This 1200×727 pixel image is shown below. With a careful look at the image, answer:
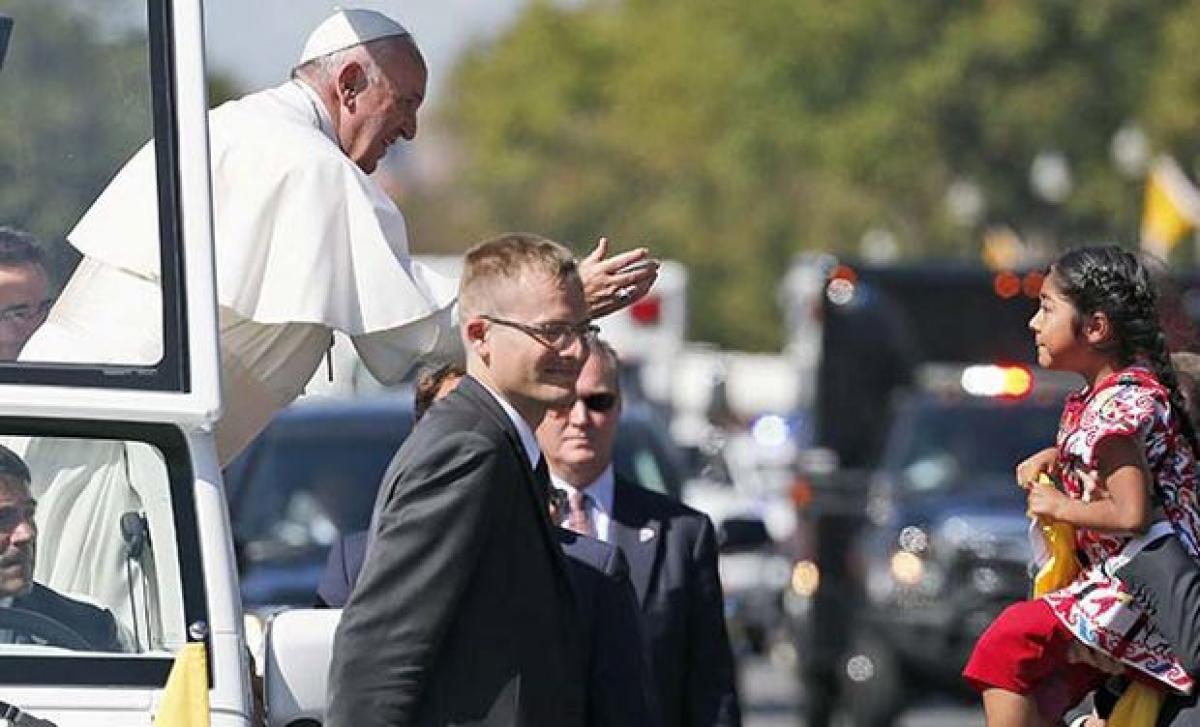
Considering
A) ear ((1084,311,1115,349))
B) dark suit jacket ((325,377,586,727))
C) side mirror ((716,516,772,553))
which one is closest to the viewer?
dark suit jacket ((325,377,586,727))

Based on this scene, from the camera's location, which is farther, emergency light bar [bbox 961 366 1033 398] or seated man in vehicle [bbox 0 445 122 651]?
emergency light bar [bbox 961 366 1033 398]

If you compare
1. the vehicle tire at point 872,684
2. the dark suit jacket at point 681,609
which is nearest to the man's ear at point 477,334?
the dark suit jacket at point 681,609

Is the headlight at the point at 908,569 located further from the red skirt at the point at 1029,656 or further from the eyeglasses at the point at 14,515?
the eyeglasses at the point at 14,515

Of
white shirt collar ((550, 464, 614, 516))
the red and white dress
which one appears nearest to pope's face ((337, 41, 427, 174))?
white shirt collar ((550, 464, 614, 516))

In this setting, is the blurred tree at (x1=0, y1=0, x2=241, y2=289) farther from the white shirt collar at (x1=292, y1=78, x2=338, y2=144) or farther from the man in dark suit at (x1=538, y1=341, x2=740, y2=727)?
the man in dark suit at (x1=538, y1=341, x2=740, y2=727)

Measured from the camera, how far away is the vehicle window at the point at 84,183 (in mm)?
5582

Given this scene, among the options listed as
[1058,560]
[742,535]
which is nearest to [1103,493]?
[1058,560]

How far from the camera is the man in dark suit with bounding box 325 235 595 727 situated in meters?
5.33

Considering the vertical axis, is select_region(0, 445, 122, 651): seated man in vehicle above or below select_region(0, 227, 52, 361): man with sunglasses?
below

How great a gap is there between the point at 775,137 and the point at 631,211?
2109 centimetres

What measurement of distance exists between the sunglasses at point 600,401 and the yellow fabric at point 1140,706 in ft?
5.98

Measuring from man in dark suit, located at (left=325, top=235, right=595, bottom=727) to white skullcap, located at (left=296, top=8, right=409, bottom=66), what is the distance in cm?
111

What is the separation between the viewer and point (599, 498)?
767cm

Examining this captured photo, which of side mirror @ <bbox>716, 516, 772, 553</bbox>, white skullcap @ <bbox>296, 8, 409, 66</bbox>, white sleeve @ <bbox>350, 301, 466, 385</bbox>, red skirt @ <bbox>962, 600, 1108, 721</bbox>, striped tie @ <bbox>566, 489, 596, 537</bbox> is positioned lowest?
side mirror @ <bbox>716, 516, 772, 553</bbox>
